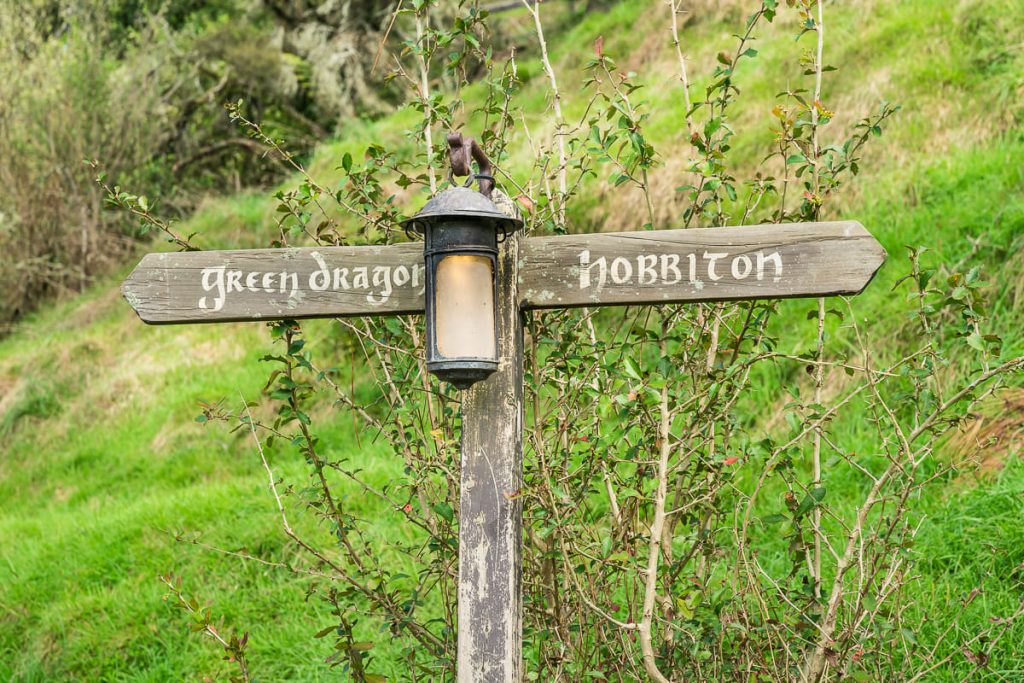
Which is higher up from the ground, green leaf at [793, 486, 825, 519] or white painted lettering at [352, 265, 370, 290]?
white painted lettering at [352, 265, 370, 290]

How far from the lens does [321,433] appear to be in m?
5.96

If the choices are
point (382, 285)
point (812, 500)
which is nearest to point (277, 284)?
point (382, 285)

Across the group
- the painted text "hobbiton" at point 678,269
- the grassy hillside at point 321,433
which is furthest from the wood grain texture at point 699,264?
the grassy hillside at point 321,433

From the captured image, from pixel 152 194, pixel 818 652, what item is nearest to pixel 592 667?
pixel 818 652

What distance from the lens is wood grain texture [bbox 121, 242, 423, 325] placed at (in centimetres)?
219

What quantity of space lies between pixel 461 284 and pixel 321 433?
4.19m

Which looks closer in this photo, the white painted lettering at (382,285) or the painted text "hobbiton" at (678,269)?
the painted text "hobbiton" at (678,269)

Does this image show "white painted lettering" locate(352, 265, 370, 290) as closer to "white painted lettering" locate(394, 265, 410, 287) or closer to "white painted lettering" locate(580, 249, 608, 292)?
"white painted lettering" locate(394, 265, 410, 287)

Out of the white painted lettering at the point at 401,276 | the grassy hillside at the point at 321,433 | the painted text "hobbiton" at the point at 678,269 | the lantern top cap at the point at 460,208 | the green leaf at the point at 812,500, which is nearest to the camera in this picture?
the lantern top cap at the point at 460,208

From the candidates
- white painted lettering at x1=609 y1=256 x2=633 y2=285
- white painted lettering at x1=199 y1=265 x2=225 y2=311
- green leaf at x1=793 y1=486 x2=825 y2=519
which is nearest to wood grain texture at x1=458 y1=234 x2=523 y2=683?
white painted lettering at x1=609 y1=256 x2=633 y2=285

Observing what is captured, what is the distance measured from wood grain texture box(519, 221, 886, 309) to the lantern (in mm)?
158

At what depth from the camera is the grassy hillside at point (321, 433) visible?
11.4 ft

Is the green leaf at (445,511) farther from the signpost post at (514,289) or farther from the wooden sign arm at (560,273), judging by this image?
the wooden sign arm at (560,273)

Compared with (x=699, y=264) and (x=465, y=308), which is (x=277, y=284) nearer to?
(x=465, y=308)
